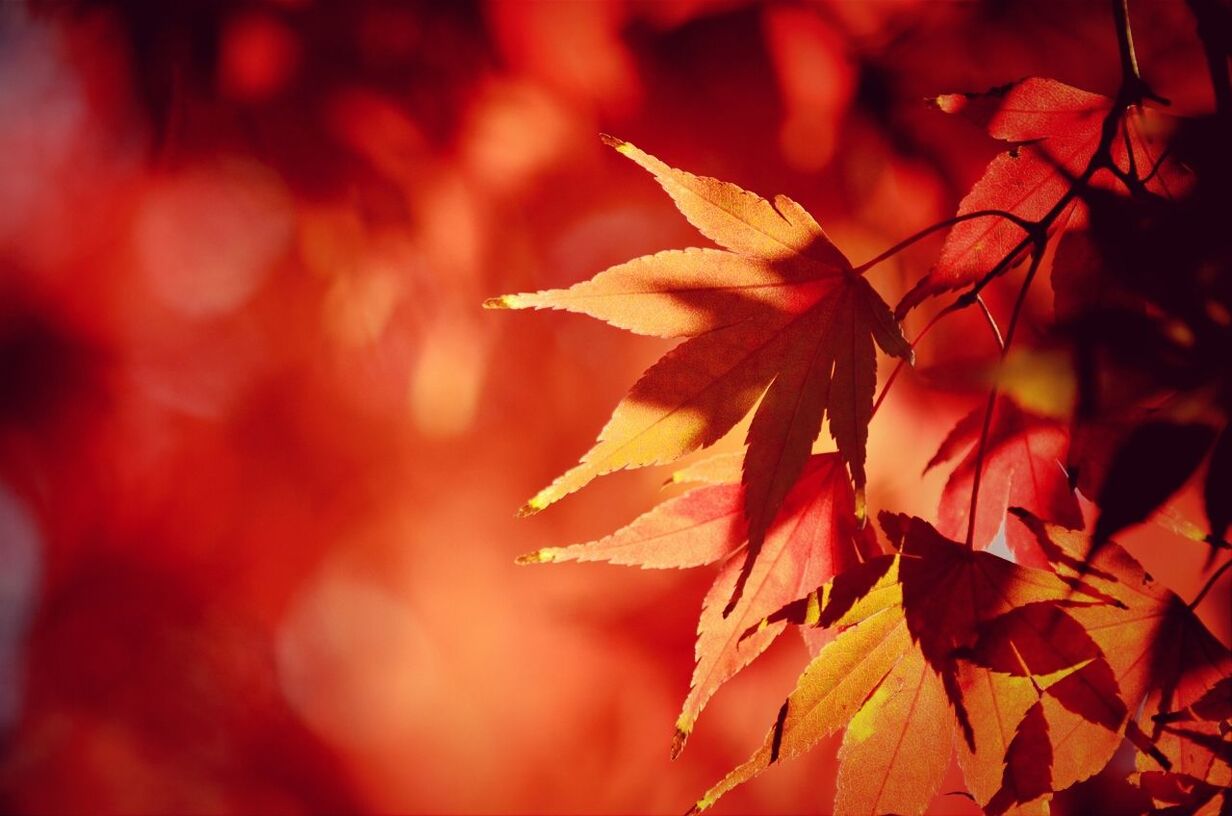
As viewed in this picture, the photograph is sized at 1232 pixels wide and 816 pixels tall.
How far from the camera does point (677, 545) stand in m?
0.34

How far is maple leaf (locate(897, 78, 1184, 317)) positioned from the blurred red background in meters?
0.29

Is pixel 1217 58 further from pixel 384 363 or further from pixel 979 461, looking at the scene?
pixel 384 363

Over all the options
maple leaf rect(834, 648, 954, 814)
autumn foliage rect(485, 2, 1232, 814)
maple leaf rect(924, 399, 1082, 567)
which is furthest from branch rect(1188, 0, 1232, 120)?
maple leaf rect(834, 648, 954, 814)

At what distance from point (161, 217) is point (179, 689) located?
0.39 metres

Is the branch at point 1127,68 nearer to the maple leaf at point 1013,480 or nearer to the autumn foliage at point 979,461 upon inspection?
the autumn foliage at point 979,461

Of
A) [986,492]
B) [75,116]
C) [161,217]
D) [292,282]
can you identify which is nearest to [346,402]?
[292,282]

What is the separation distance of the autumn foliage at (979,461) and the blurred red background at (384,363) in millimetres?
316

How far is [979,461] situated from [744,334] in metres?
0.13

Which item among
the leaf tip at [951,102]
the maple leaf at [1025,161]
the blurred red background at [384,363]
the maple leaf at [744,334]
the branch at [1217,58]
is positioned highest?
the branch at [1217,58]

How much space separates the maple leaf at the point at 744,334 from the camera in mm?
283

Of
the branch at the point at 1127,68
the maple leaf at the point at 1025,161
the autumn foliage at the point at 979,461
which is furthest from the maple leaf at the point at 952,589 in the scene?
the branch at the point at 1127,68

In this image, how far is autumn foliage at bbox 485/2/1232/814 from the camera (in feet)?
0.88

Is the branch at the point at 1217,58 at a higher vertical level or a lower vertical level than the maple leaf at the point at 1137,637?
higher

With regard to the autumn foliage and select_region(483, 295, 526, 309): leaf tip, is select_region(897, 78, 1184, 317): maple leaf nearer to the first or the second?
the autumn foliage
